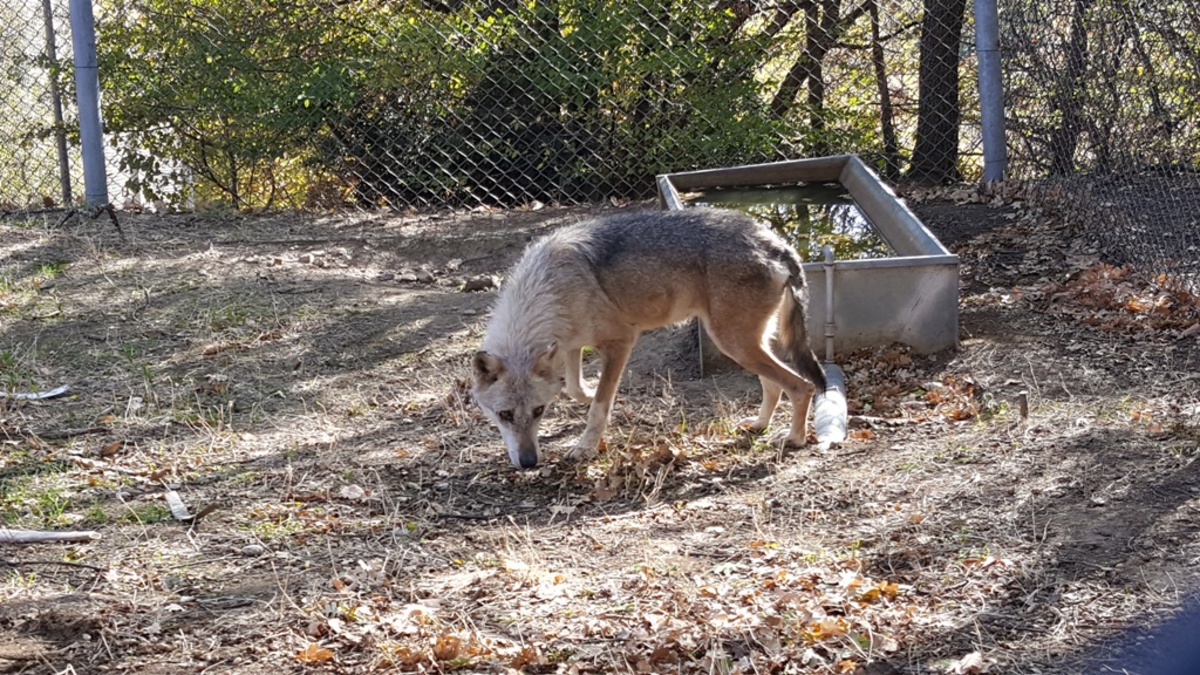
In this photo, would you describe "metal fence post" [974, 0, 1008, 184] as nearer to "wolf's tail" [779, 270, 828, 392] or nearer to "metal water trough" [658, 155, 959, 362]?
"metal water trough" [658, 155, 959, 362]

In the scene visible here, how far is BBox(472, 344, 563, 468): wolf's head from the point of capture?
17.7ft

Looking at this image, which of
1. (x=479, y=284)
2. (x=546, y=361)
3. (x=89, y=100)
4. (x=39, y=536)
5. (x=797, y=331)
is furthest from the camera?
(x=89, y=100)

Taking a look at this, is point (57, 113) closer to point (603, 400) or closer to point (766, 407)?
point (603, 400)

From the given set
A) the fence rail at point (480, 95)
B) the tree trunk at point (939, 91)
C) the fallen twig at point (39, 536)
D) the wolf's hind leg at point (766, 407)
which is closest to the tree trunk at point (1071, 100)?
the fence rail at point (480, 95)

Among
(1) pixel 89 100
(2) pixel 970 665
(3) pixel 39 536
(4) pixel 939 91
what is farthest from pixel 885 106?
(3) pixel 39 536

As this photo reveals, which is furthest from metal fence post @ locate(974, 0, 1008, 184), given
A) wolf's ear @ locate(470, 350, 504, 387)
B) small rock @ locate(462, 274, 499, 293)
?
wolf's ear @ locate(470, 350, 504, 387)

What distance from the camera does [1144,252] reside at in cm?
745

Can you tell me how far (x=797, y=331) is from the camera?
5699 mm

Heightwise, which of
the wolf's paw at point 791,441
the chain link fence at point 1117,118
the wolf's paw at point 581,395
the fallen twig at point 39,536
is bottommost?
the wolf's paw at point 791,441

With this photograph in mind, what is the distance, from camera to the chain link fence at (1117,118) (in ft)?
23.0

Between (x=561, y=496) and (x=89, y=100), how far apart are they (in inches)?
245

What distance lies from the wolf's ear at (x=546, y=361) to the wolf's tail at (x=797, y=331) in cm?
112

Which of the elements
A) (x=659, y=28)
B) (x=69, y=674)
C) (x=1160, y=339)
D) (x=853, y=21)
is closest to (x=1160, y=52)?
(x=1160, y=339)

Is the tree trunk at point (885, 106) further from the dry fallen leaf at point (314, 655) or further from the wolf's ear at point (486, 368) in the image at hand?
the dry fallen leaf at point (314, 655)
